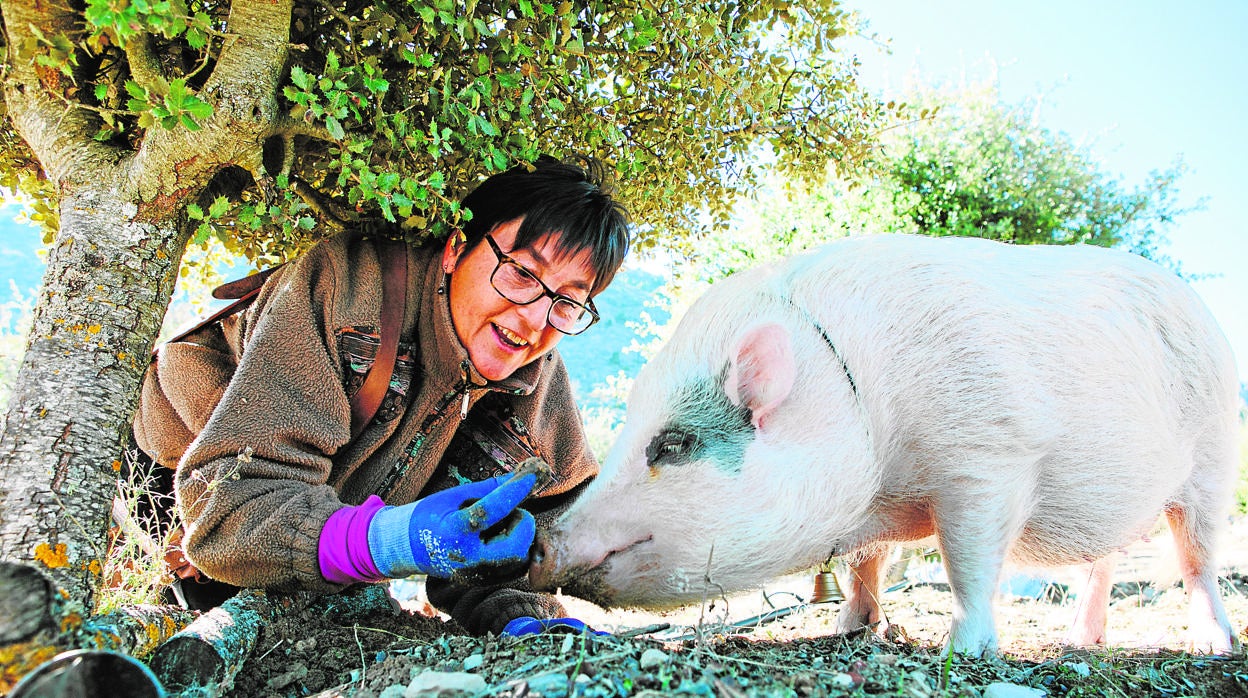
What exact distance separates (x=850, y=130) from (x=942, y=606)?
2.98m

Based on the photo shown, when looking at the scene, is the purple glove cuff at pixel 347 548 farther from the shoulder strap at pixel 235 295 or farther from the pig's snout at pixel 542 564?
the shoulder strap at pixel 235 295

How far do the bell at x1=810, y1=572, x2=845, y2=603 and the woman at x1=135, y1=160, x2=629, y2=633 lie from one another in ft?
3.47

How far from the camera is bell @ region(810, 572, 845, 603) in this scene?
2971 millimetres

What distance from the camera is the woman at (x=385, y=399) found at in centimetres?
202

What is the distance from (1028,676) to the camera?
1951mm

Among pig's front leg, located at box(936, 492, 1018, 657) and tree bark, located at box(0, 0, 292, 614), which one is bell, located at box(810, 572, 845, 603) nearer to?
pig's front leg, located at box(936, 492, 1018, 657)

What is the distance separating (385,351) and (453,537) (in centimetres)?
77

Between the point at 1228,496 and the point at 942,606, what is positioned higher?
the point at 1228,496

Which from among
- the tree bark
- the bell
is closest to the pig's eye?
the bell

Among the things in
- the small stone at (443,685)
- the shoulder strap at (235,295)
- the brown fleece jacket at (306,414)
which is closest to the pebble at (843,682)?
the small stone at (443,685)

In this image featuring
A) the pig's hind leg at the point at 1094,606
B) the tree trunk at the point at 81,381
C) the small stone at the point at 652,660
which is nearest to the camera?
the small stone at the point at 652,660

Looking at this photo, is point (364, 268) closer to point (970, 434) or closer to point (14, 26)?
point (14, 26)

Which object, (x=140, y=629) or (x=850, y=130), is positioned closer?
(x=140, y=629)

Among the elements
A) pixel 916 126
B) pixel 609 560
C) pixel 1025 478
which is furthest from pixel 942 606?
pixel 916 126
